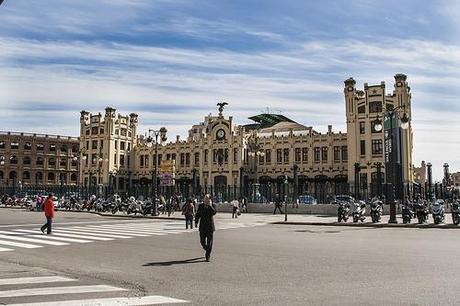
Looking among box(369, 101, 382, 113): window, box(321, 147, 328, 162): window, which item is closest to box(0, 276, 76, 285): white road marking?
box(369, 101, 382, 113): window

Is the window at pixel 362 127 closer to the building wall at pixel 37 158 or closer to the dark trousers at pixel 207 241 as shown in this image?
the building wall at pixel 37 158

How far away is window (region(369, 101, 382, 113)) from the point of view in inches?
2630

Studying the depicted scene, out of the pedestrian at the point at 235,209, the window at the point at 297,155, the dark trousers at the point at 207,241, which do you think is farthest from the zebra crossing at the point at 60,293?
the window at the point at 297,155

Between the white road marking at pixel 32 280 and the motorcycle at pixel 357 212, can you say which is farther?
the motorcycle at pixel 357 212

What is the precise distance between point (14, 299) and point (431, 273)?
7910 millimetres

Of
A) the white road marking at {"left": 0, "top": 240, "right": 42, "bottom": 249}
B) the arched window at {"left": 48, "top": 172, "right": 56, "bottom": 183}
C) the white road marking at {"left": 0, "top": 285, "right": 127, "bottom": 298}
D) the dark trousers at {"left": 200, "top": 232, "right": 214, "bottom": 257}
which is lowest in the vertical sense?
the white road marking at {"left": 0, "top": 240, "right": 42, "bottom": 249}

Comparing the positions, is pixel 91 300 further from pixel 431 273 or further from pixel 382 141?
pixel 382 141

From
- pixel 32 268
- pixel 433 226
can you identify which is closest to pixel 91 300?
pixel 32 268

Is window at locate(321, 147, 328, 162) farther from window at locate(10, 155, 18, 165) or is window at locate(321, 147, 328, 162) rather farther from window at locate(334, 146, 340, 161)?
window at locate(10, 155, 18, 165)

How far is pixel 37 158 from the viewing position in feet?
346

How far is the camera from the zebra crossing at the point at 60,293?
7.31 m

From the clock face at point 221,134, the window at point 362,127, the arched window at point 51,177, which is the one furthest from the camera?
the arched window at point 51,177

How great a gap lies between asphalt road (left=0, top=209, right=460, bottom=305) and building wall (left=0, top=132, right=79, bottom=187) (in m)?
89.3

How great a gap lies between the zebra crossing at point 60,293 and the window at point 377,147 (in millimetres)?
61822
